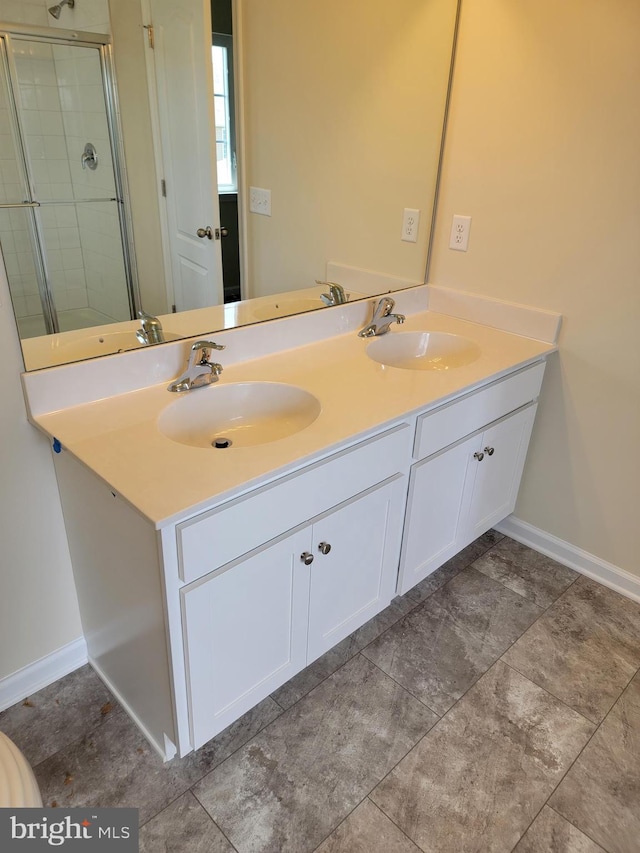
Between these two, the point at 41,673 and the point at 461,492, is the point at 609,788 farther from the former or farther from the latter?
the point at 41,673

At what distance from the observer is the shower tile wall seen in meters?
1.16

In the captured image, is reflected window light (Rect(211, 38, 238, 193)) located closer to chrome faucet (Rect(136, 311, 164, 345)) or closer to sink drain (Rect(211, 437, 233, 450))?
chrome faucet (Rect(136, 311, 164, 345))

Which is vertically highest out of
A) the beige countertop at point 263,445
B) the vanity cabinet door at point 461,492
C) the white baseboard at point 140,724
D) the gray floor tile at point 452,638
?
the beige countertop at point 263,445

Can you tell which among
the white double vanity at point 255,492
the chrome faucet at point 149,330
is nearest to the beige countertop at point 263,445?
the white double vanity at point 255,492

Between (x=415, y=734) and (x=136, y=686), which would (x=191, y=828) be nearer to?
(x=136, y=686)

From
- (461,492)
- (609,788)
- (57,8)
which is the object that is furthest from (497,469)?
(57,8)

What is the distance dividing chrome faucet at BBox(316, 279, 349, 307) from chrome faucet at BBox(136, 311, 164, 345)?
2.12 feet

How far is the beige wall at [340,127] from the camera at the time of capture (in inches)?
66.7

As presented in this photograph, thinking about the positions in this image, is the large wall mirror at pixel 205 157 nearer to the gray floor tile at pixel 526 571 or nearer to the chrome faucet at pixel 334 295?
the chrome faucet at pixel 334 295

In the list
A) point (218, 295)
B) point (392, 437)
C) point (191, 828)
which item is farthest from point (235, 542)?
point (218, 295)

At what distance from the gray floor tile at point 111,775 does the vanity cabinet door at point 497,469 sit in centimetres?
118

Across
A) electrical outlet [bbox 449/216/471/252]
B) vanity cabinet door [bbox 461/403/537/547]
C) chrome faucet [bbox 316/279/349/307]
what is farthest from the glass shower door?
electrical outlet [bbox 449/216/471/252]

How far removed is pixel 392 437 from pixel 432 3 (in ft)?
4.93

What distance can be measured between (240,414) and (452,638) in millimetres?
1012
